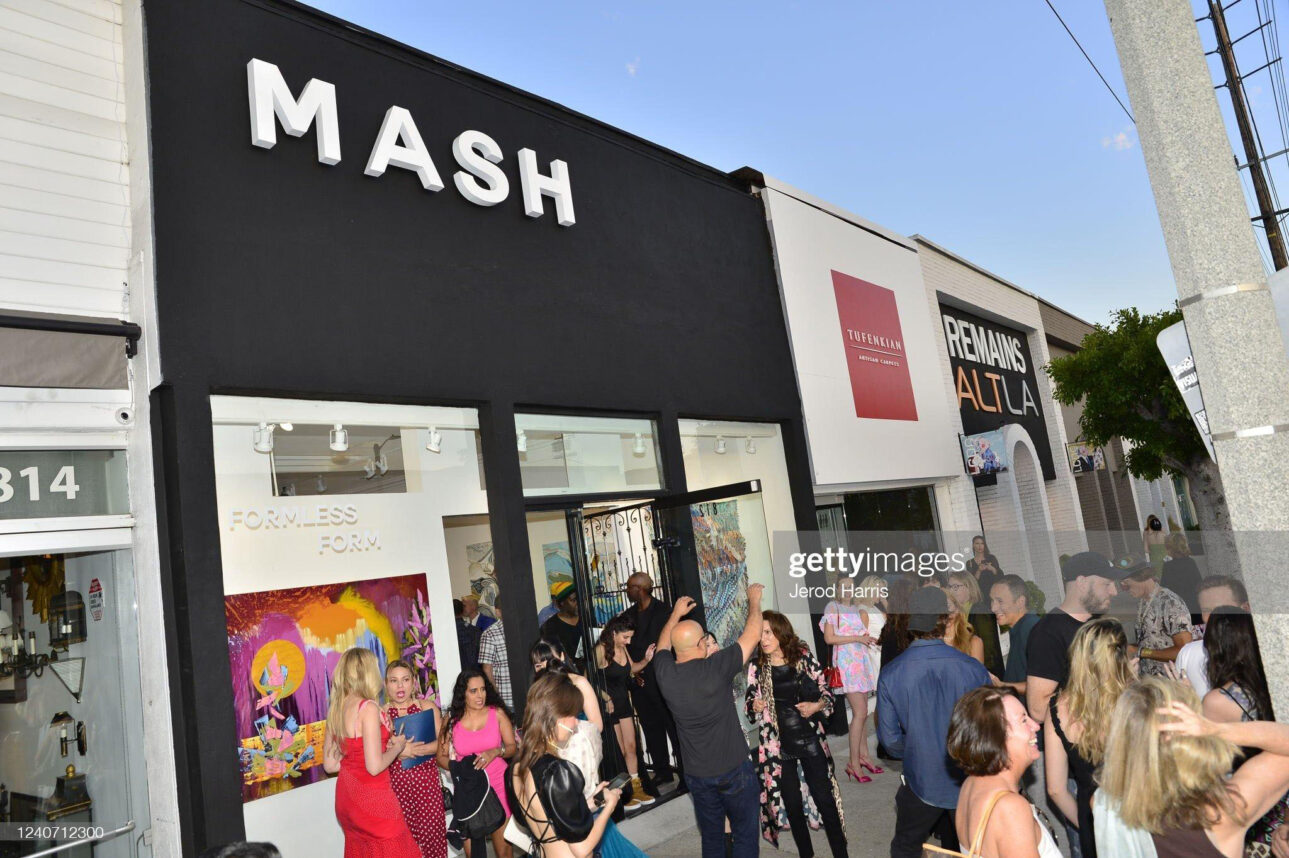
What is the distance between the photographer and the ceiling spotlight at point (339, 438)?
565 cm

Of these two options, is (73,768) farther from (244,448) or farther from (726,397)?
(726,397)

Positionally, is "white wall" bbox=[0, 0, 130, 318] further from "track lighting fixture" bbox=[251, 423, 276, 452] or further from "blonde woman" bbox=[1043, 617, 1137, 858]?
"blonde woman" bbox=[1043, 617, 1137, 858]

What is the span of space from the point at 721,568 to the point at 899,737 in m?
3.38

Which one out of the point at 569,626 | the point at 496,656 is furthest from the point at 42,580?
the point at 569,626

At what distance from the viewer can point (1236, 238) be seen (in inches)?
102

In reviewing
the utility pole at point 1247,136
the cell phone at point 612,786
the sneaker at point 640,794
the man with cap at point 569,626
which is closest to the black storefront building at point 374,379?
the man with cap at point 569,626

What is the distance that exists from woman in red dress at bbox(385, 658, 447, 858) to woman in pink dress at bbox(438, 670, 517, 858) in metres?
0.25

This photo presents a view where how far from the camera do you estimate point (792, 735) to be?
17.0ft

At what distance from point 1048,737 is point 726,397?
5036 mm

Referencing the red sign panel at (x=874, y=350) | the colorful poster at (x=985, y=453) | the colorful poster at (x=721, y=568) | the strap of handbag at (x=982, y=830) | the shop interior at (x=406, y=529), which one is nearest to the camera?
the strap of handbag at (x=982, y=830)

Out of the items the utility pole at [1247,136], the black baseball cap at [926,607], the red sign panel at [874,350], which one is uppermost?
the utility pole at [1247,136]

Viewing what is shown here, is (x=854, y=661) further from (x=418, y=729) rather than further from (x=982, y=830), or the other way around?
(x=982, y=830)

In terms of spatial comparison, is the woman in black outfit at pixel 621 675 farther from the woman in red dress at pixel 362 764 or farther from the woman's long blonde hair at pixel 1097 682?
the woman's long blonde hair at pixel 1097 682

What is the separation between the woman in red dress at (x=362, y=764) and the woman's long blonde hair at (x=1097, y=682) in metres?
3.28
